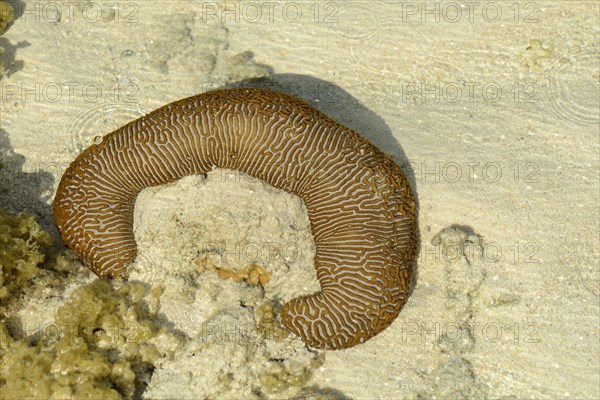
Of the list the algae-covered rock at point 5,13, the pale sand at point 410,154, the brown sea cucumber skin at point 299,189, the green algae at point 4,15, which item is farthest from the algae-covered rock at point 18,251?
the algae-covered rock at point 5,13

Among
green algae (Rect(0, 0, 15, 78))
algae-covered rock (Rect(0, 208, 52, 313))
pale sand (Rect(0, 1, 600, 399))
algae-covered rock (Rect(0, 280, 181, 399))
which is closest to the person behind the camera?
algae-covered rock (Rect(0, 280, 181, 399))

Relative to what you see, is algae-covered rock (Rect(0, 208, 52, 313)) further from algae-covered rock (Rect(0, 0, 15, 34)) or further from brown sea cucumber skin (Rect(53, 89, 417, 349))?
algae-covered rock (Rect(0, 0, 15, 34))

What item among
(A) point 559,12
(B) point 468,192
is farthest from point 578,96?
(B) point 468,192

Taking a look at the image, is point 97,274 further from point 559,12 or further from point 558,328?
point 559,12

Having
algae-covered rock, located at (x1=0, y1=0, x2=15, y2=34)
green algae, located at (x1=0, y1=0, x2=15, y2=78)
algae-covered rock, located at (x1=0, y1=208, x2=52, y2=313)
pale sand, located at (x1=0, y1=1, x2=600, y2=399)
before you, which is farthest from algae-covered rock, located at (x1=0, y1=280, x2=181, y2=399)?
algae-covered rock, located at (x1=0, y1=0, x2=15, y2=34)

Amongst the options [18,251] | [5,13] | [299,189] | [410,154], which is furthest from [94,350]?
[5,13]

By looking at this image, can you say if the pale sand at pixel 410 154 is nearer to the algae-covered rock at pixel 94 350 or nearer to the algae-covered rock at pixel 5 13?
the algae-covered rock at pixel 5 13
